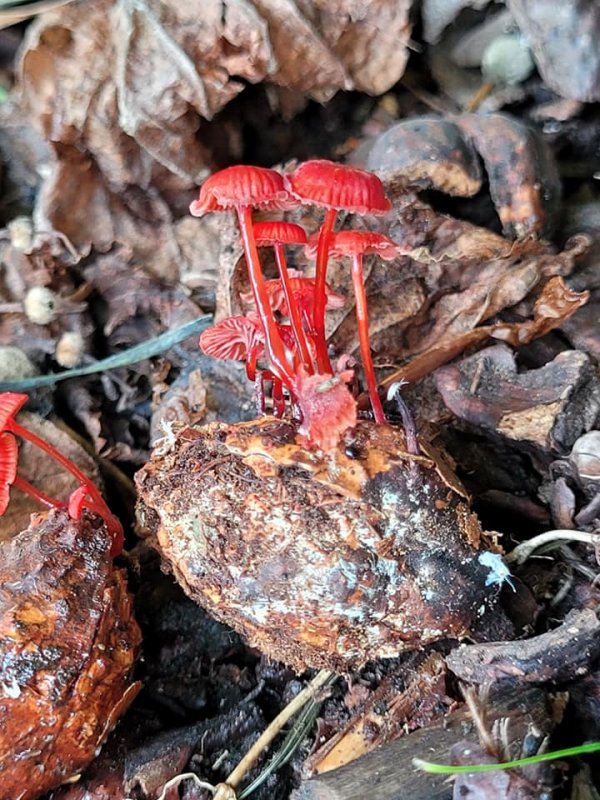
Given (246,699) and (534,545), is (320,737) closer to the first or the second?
(246,699)

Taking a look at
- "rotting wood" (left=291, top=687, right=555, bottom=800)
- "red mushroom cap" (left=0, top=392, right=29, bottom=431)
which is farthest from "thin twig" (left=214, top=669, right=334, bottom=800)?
"red mushroom cap" (left=0, top=392, right=29, bottom=431)

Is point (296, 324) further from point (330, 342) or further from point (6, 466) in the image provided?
point (6, 466)

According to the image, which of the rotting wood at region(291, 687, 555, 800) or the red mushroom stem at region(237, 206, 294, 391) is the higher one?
the red mushroom stem at region(237, 206, 294, 391)

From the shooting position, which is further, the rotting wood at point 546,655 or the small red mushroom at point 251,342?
the small red mushroom at point 251,342

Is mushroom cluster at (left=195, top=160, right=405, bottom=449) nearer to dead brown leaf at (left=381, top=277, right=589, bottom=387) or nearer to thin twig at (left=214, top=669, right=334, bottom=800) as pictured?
dead brown leaf at (left=381, top=277, right=589, bottom=387)

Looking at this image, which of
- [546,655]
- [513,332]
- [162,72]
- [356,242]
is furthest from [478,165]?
[546,655]

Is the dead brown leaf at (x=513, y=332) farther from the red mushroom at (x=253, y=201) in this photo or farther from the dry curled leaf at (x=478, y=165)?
the red mushroom at (x=253, y=201)

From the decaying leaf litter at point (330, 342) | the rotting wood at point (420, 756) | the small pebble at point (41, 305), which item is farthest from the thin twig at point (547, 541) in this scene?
the small pebble at point (41, 305)
